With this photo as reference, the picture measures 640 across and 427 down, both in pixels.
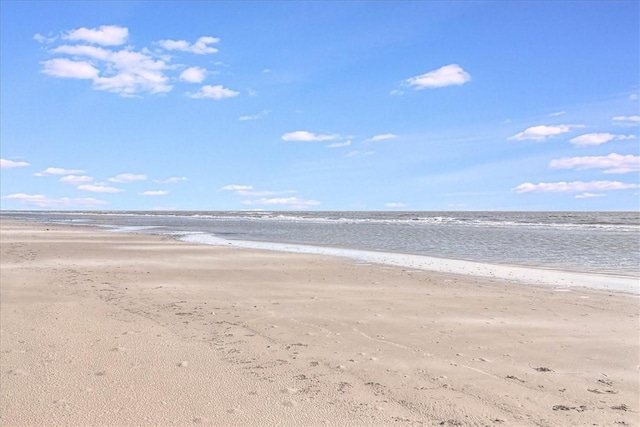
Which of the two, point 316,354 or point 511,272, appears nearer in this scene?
point 316,354

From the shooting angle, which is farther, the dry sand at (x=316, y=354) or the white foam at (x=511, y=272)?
the white foam at (x=511, y=272)

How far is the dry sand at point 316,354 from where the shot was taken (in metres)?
4.45

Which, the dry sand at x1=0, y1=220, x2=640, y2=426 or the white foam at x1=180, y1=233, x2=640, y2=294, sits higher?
the white foam at x1=180, y1=233, x2=640, y2=294

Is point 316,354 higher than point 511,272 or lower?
lower

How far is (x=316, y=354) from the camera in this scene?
614 cm

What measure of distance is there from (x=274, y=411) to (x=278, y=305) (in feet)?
16.3

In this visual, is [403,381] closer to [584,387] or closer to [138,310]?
[584,387]

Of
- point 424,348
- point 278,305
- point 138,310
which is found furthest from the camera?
point 278,305

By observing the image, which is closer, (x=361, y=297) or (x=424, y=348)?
(x=424, y=348)

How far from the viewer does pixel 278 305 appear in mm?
9375

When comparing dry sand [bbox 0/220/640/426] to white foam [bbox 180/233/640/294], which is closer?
dry sand [bbox 0/220/640/426]

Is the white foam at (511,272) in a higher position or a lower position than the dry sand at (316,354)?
higher

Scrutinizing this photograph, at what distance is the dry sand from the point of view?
175 inches

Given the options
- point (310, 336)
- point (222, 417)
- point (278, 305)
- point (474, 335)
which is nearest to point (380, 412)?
point (222, 417)
